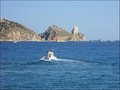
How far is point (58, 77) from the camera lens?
47.2m

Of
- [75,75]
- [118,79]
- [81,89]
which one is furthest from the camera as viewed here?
[75,75]

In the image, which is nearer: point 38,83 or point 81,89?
point 81,89

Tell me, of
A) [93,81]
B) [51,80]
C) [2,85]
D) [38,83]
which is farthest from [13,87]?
[93,81]

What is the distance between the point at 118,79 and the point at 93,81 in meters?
4.10

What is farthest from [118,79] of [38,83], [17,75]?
[17,75]

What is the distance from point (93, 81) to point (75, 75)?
6.37m

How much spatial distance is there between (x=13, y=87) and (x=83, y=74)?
50.3 ft

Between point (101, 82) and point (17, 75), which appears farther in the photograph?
point (17, 75)

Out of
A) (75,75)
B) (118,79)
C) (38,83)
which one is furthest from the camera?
(75,75)

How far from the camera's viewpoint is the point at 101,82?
4319cm

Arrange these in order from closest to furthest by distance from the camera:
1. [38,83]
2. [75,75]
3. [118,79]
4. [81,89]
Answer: [81,89], [38,83], [118,79], [75,75]

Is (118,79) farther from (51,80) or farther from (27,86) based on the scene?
(27,86)

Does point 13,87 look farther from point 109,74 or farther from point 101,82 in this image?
point 109,74

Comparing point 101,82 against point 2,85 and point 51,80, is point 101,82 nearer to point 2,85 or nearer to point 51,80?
point 51,80
